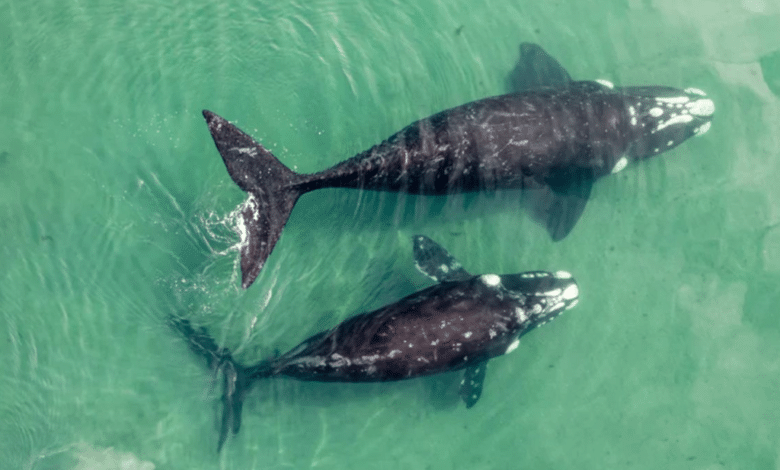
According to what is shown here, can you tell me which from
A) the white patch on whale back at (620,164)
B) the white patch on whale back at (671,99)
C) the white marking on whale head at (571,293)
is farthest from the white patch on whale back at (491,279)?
the white patch on whale back at (671,99)

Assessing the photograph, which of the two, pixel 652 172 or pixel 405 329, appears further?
pixel 652 172

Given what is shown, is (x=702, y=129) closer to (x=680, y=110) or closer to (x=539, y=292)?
(x=680, y=110)

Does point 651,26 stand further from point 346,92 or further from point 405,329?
point 405,329

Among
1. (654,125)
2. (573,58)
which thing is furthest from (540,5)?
(654,125)

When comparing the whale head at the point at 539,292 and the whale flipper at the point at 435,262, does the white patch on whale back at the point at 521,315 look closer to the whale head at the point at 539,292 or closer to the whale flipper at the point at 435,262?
the whale head at the point at 539,292

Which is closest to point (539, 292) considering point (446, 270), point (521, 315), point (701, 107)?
point (521, 315)

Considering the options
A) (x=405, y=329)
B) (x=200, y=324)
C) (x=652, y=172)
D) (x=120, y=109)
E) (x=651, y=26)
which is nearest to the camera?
(x=405, y=329)
